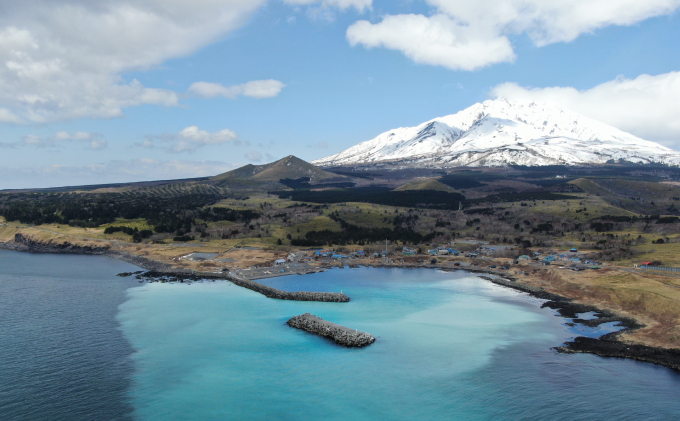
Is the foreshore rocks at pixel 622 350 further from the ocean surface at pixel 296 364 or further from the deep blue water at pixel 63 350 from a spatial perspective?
the deep blue water at pixel 63 350

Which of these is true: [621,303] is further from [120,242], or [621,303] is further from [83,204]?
[83,204]

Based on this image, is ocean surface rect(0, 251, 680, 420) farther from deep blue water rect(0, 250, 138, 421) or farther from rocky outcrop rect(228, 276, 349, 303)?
rocky outcrop rect(228, 276, 349, 303)

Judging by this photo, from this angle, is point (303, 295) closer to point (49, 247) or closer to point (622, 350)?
point (622, 350)

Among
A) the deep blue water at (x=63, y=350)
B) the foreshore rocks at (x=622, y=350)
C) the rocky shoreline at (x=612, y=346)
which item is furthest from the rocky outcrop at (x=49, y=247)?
the foreshore rocks at (x=622, y=350)

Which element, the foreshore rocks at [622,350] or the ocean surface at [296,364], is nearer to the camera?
the ocean surface at [296,364]

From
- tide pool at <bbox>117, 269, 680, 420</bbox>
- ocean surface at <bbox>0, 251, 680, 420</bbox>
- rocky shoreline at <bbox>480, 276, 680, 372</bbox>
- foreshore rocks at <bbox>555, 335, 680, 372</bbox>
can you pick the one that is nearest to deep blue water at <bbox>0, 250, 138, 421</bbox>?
ocean surface at <bbox>0, 251, 680, 420</bbox>

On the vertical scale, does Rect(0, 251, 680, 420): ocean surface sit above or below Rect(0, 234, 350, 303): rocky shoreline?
below
